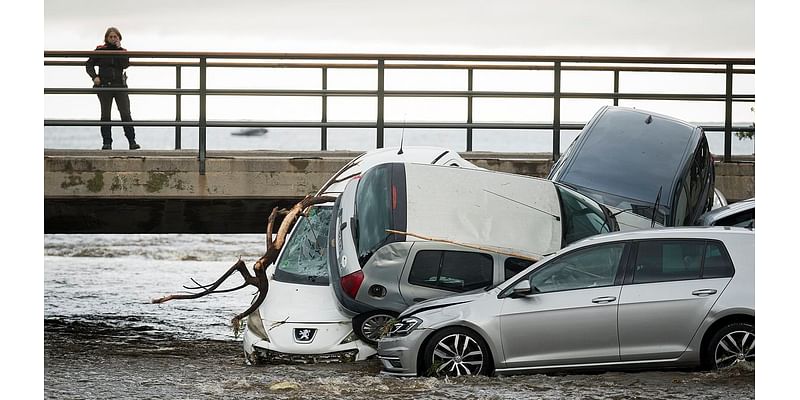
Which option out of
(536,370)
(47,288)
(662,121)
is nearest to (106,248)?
(47,288)

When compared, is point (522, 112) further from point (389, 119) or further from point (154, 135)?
point (154, 135)

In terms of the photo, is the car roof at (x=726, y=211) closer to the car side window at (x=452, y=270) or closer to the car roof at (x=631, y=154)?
the car roof at (x=631, y=154)

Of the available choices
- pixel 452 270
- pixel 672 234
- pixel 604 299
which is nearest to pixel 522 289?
pixel 604 299

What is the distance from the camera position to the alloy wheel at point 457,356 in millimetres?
9594


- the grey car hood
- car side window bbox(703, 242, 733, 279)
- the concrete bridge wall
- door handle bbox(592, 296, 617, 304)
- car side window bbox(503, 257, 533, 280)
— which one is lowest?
the grey car hood

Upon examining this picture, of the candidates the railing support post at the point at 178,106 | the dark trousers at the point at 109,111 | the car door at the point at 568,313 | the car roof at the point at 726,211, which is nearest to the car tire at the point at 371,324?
the car door at the point at 568,313

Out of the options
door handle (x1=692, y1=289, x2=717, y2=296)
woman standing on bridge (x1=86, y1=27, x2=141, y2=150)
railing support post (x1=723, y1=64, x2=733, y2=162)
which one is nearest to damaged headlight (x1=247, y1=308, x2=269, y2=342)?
door handle (x1=692, y1=289, x2=717, y2=296)

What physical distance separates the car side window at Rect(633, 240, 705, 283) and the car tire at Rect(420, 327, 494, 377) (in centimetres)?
145

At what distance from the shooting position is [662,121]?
1273 centimetres

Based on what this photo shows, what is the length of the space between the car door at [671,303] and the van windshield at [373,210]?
228cm

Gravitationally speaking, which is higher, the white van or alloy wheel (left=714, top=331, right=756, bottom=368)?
the white van

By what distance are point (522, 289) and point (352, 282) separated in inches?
62.3

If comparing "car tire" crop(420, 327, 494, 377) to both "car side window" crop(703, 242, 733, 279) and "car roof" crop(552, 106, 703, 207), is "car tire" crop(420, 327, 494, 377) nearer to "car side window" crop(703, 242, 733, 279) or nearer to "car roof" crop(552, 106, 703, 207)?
"car side window" crop(703, 242, 733, 279)

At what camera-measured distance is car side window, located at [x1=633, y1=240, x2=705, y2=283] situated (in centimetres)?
935
